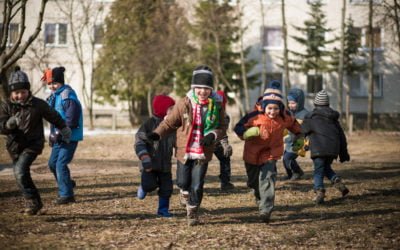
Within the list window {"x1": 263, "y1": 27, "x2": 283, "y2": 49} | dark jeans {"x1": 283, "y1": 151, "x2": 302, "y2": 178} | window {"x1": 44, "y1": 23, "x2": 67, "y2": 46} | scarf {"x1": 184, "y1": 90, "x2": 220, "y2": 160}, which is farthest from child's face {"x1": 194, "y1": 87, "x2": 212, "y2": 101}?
window {"x1": 44, "y1": 23, "x2": 67, "y2": 46}

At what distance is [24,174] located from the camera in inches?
316

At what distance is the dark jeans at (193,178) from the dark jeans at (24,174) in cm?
193

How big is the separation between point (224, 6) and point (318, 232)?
30360 millimetres

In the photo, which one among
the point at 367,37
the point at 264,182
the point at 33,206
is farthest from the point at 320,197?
the point at 367,37

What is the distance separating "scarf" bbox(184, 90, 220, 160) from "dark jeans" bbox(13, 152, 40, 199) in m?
2.06

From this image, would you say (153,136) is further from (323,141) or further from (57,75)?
(323,141)

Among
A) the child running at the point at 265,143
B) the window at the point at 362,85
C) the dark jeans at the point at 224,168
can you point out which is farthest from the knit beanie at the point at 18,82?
the window at the point at 362,85

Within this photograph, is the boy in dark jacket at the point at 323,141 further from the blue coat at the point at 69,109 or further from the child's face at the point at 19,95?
the child's face at the point at 19,95

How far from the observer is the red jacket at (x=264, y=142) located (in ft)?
26.5

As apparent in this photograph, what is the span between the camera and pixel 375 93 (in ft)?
141

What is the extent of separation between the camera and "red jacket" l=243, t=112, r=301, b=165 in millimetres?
8086

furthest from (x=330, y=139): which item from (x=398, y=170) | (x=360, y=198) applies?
(x=398, y=170)

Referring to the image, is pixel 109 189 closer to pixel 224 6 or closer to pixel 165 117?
pixel 165 117

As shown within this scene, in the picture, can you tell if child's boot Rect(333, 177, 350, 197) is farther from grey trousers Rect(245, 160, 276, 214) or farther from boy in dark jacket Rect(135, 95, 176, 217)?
boy in dark jacket Rect(135, 95, 176, 217)
